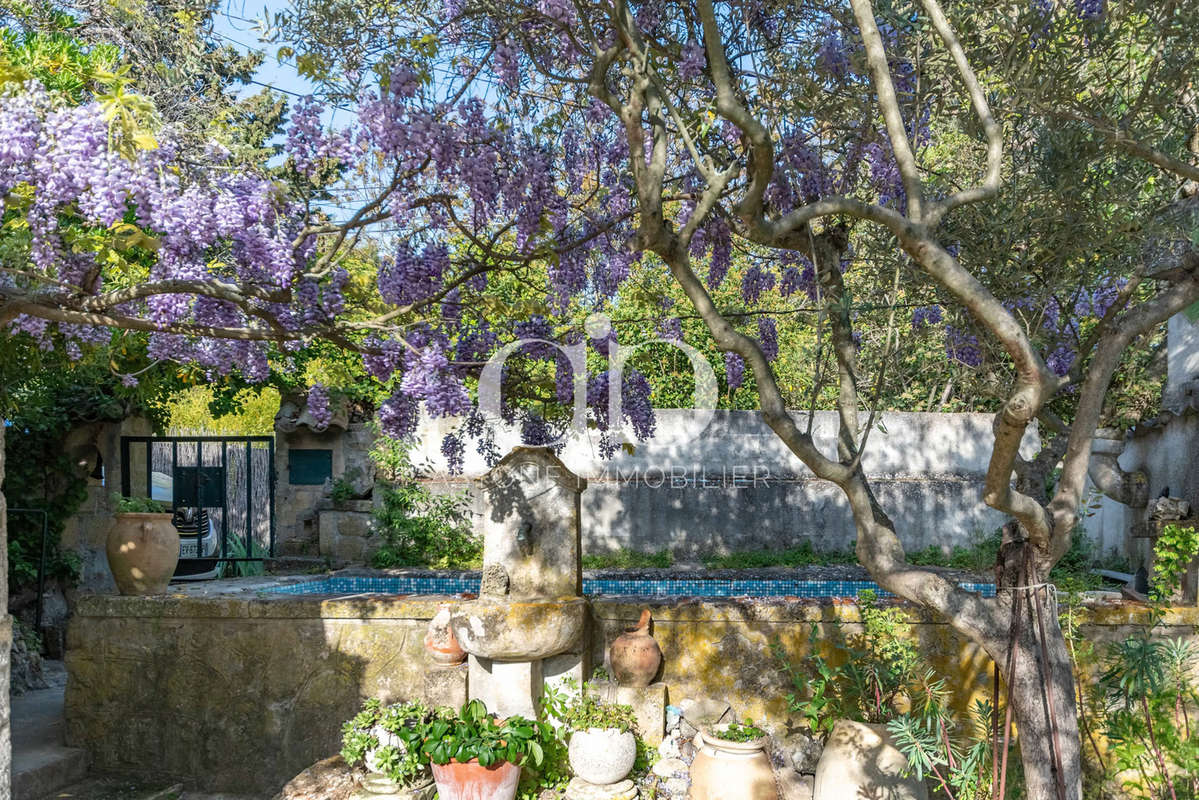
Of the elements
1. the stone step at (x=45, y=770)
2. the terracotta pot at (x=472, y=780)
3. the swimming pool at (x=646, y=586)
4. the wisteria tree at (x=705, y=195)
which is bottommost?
the stone step at (x=45, y=770)

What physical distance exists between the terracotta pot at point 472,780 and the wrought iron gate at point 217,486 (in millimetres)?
5309

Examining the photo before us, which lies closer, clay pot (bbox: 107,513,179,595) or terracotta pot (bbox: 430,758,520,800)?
terracotta pot (bbox: 430,758,520,800)

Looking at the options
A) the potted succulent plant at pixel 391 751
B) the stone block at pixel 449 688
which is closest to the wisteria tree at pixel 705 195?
the stone block at pixel 449 688

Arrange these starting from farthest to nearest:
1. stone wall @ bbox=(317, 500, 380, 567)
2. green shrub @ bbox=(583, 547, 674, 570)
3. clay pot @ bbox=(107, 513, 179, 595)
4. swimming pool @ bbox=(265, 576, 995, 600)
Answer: green shrub @ bbox=(583, 547, 674, 570), stone wall @ bbox=(317, 500, 380, 567), swimming pool @ bbox=(265, 576, 995, 600), clay pot @ bbox=(107, 513, 179, 595)

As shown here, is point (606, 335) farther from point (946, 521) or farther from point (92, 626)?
point (946, 521)

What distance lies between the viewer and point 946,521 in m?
11.5

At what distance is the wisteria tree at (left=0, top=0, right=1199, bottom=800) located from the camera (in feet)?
11.2

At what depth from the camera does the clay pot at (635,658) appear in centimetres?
486

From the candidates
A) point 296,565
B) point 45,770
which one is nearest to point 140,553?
point 45,770

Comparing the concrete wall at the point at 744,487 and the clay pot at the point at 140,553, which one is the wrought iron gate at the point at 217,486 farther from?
the clay pot at the point at 140,553

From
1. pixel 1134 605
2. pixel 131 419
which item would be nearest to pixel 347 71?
pixel 1134 605

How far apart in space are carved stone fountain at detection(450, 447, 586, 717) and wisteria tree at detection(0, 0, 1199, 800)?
39 cm

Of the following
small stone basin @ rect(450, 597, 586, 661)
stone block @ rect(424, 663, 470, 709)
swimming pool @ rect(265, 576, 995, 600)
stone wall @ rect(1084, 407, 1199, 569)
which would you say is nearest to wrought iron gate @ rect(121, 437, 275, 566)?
swimming pool @ rect(265, 576, 995, 600)

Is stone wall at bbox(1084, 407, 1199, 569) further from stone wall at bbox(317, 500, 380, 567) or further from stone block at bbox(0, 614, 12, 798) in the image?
stone block at bbox(0, 614, 12, 798)
